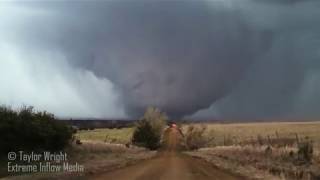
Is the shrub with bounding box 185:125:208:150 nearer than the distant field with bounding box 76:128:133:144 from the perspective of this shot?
No

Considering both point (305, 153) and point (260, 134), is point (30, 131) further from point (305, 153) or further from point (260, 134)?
point (260, 134)

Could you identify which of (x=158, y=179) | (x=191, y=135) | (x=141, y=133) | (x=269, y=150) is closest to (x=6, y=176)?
(x=158, y=179)

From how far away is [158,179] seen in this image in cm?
2812

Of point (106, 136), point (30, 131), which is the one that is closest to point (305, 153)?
point (30, 131)

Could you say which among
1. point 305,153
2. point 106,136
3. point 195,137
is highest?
point 106,136

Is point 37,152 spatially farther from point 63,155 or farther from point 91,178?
point 91,178

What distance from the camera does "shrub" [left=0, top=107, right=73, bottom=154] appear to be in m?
36.9

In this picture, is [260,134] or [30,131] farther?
[260,134]

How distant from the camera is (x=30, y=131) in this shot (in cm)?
3922

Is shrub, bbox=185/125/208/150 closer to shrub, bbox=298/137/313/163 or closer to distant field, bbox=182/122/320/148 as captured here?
distant field, bbox=182/122/320/148

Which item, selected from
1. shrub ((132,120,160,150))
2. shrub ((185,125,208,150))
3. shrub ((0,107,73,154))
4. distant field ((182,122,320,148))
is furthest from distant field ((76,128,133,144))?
shrub ((0,107,73,154))

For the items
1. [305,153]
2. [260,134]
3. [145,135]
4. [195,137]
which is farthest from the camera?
[260,134]

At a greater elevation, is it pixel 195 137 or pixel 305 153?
pixel 195 137

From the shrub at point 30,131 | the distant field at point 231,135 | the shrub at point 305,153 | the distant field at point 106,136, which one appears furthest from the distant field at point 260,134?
the shrub at point 30,131
